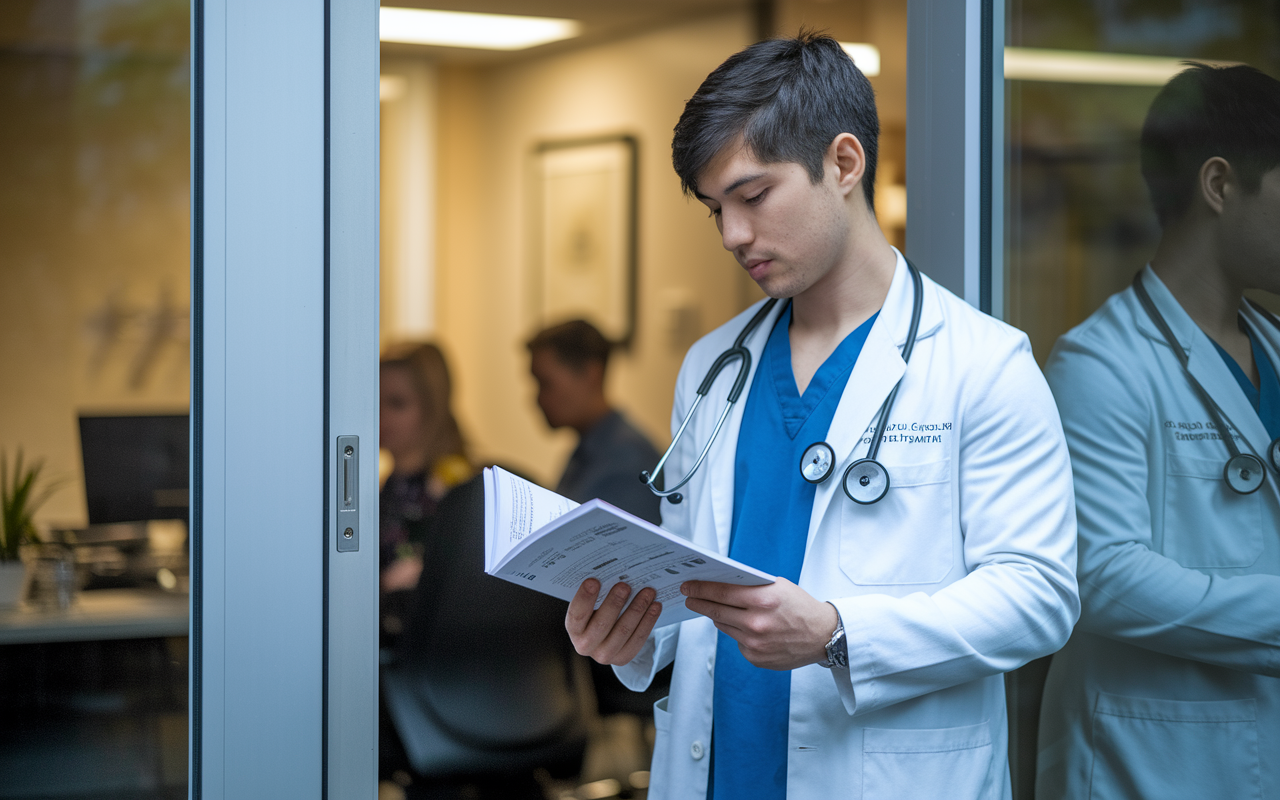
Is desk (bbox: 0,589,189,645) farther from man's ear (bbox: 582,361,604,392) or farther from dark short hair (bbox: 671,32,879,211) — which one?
man's ear (bbox: 582,361,604,392)

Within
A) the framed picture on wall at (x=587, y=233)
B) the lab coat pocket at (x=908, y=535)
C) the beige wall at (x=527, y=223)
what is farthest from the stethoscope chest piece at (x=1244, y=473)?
the framed picture on wall at (x=587, y=233)

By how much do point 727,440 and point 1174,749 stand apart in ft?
2.29

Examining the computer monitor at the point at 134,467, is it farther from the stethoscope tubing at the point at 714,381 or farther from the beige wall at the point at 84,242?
the stethoscope tubing at the point at 714,381

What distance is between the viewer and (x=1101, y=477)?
Result: 1.38 meters

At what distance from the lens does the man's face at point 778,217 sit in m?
1.19

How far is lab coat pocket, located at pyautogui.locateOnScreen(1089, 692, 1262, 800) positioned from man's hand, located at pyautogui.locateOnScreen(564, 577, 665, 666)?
27.3 inches

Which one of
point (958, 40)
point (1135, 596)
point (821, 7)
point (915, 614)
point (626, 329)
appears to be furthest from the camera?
point (626, 329)

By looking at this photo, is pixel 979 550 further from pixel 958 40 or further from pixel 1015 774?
pixel 958 40

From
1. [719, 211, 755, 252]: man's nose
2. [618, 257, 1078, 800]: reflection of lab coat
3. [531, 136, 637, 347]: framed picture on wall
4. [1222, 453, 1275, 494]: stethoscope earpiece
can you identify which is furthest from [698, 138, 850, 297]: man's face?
[531, 136, 637, 347]: framed picture on wall

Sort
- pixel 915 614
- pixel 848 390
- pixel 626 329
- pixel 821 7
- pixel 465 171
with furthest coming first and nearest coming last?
Result: pixel 465 171 → pixel 626 329 → pixel 821 7 → pixel 848 390 → pixel 915 614

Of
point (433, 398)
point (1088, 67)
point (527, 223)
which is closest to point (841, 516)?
point (1088, 67)

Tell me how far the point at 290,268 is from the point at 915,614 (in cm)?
80

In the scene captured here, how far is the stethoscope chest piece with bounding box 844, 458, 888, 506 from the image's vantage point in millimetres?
1147

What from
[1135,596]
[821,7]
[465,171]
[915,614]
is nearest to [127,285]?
[915,614]
